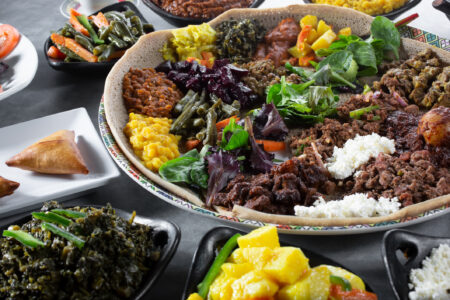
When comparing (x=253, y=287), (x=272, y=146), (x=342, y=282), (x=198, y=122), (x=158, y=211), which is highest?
(x=253, y=287)

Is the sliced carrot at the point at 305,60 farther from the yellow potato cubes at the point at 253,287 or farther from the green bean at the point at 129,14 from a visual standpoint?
the yellow potato cubes at the point at 253,287

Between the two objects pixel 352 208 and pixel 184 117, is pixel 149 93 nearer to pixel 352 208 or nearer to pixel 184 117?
pixel 184 117

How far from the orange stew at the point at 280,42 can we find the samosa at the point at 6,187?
2.44 m

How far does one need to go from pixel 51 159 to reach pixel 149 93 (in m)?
0.99

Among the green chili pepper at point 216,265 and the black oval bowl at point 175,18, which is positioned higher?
the green chili pepper at point 216,265

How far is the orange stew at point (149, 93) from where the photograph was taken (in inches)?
145

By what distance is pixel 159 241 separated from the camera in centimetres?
237

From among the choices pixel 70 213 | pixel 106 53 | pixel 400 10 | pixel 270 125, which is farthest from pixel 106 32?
pixel 400 10

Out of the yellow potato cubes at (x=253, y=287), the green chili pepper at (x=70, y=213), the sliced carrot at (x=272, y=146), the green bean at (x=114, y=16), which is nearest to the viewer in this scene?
the yellow potato cubes at (x=253, y=287)

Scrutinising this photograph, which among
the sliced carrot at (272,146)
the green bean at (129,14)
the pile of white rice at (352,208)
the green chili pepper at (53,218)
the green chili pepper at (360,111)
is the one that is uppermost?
the green chili pepper at (53,218)

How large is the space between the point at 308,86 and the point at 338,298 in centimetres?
231

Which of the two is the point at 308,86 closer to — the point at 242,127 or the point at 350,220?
the point at 242,127

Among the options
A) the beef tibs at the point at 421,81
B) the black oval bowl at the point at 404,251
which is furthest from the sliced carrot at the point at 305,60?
the black oval bowl at the point at 404,251

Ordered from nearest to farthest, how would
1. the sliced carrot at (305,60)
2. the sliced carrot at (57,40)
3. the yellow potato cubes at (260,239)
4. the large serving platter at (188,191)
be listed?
the yellow potato cubes at (260,239)
the large serving platter at (188,191)
the sliced carrot at (305,60)
the sliced carrot at (57,40)
